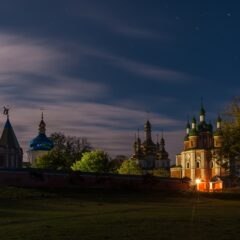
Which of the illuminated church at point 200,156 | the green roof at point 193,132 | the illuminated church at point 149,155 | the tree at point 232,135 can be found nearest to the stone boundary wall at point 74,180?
the tree at point 232,135

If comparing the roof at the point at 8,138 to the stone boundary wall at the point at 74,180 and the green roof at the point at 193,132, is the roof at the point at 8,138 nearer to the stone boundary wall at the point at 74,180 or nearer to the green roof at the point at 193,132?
the stone boundary wall at the point at 74,180

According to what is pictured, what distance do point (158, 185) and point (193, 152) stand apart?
51403 millimetres

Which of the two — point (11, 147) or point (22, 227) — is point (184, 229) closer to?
point (22, 227)

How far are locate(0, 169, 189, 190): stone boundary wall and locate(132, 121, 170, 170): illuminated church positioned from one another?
7430cm

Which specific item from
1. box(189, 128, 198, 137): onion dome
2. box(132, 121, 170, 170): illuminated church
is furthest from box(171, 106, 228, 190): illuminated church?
box(132, 121, 170, 170): illuminated church

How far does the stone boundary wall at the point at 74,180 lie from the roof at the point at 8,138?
1359 inches

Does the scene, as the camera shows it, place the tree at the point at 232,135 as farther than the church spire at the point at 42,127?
No

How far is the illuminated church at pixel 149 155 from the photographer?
139625 millimetres

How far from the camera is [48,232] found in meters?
18.5

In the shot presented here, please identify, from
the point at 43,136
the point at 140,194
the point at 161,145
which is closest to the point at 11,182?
the point at 140,194

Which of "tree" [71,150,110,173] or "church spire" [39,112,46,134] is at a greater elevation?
"church spire" [39,112,46,134]

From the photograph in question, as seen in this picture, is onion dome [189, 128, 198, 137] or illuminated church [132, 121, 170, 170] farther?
illuminated church [132, 121, 170, 170]

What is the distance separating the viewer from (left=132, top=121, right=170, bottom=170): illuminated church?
13962 centimetres

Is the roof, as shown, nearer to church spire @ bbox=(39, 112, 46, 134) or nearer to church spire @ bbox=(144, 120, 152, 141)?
church spire @ bbox=(39, 112, 46, 134)
